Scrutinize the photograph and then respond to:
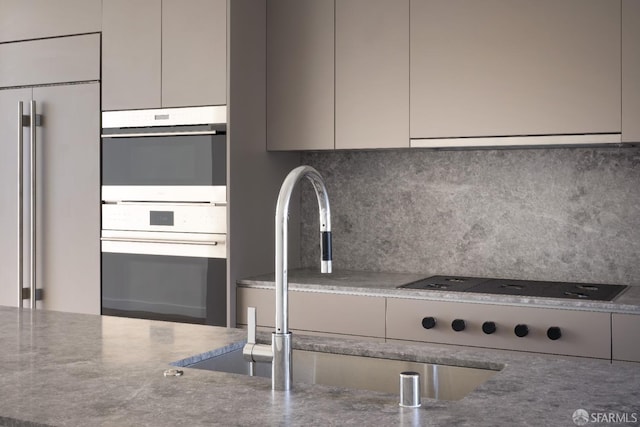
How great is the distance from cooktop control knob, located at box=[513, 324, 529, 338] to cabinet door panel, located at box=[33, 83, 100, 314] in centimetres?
196

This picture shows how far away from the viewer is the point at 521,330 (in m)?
2.72

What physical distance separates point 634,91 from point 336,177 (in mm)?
1465

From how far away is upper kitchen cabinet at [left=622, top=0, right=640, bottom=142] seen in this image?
281cm

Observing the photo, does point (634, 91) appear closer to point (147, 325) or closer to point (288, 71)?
point (288, 71)

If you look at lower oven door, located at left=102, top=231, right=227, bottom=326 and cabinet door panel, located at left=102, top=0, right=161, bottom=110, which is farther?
cabinet door panel, located at left=102, top=0, right=161, bottom=110

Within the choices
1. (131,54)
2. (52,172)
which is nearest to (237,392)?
(131,54)

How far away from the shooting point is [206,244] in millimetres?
3334

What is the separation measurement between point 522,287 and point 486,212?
18.7 inches

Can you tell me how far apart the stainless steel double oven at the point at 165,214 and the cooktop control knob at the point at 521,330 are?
125 centimetres

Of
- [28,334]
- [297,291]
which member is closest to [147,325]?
[28,334]

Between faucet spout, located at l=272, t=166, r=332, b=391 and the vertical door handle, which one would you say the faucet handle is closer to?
faucet spout, located at l=272, t=166, r=332, b=391

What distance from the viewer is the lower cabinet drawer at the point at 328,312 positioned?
3.04 meters

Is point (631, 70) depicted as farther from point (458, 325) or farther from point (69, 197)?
point (69, 197)

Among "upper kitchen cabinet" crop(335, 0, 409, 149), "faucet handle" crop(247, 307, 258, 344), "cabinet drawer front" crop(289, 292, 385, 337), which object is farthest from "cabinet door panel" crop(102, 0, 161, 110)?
"faucet handle" crop(247, 307, 258, 344)
